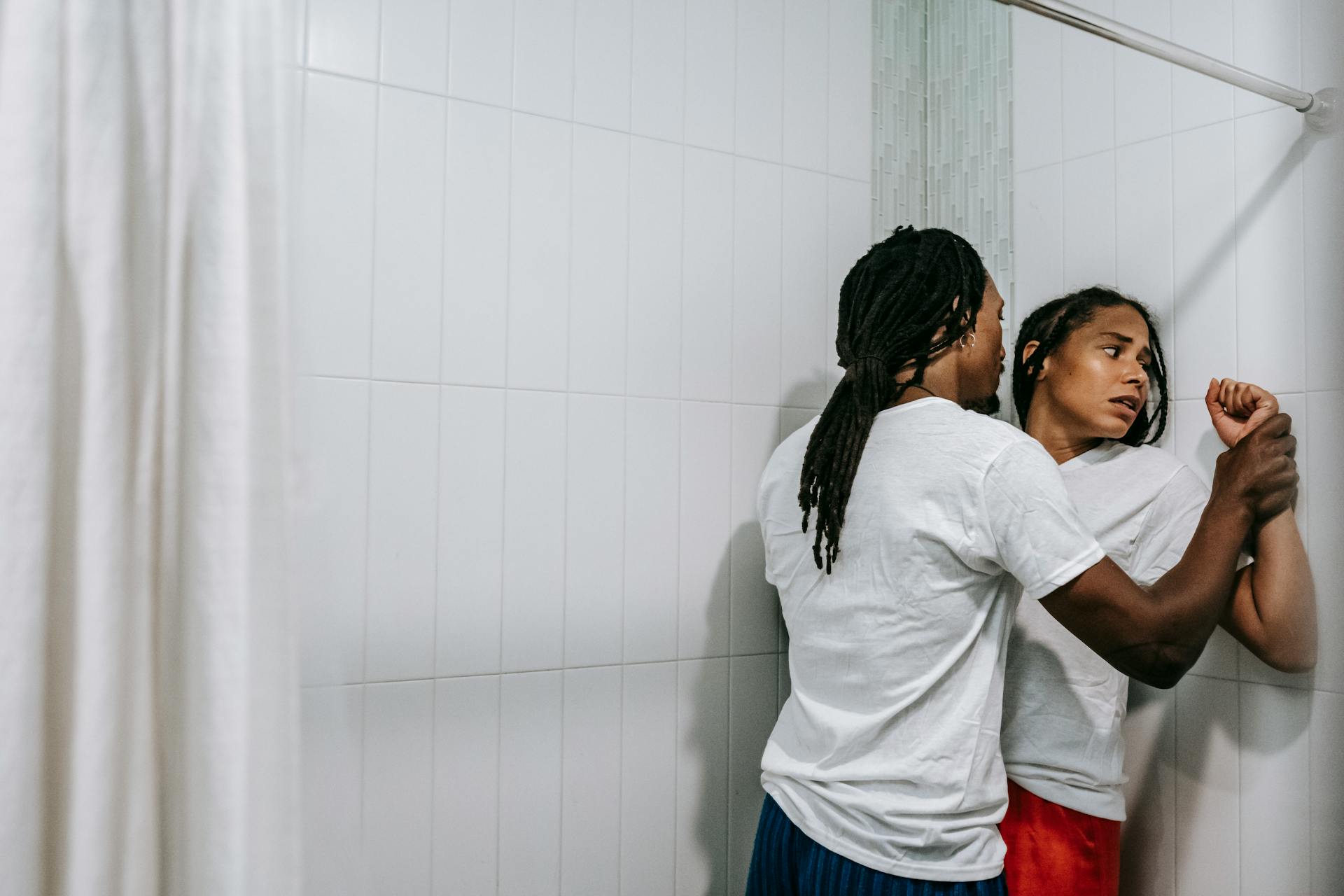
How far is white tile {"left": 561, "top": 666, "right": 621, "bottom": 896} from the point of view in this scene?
1297mm

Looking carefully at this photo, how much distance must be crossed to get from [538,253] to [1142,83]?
0.83 metres

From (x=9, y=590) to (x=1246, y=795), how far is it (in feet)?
3.72

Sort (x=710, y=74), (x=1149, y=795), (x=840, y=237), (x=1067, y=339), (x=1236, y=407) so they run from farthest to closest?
(x=840, y=237) < (x=710, y=74) < (x=1067, y=339) < (x=1149, y=795) < (x=1236, y=407)

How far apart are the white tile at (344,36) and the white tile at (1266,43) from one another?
100 cm

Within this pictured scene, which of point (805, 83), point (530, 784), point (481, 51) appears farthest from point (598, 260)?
point (530, 784)

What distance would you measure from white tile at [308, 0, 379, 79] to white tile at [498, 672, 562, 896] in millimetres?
821

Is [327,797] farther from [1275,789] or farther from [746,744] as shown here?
[746,744]

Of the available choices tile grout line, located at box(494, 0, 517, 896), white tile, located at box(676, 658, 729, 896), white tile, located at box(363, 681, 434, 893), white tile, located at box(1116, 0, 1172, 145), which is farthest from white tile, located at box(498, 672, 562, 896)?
white tile, located at box(1116, 0, 1172, 145)

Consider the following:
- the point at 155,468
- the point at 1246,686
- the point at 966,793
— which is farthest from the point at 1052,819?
the point at 155,468

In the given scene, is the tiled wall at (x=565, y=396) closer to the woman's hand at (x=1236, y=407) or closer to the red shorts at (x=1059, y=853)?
the red shorts at (x=1059, y=853)

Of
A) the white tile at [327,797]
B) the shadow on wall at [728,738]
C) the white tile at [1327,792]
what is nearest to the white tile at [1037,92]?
the shadow on wall at [728,738]

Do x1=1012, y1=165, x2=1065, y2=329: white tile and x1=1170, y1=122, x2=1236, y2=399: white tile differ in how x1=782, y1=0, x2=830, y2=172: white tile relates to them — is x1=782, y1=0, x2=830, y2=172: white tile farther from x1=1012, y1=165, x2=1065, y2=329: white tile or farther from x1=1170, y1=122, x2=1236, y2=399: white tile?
x1=1170, y1=122, x2=1236, y2=399: white tile

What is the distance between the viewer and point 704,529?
1.43 m

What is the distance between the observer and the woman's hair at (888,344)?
1.13 m
